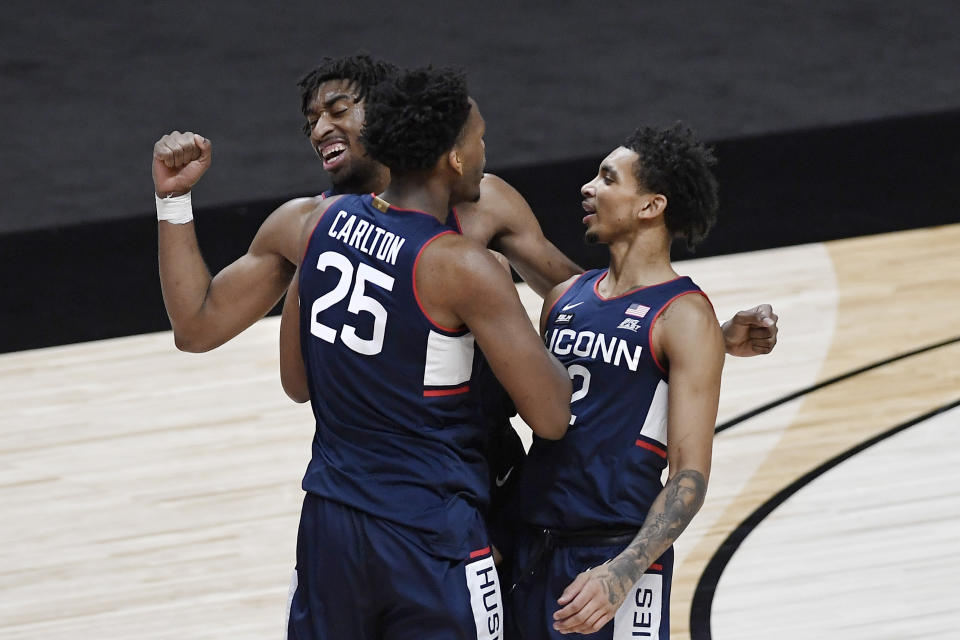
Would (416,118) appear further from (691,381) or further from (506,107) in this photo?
(506,107)

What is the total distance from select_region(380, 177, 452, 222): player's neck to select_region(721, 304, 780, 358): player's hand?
65 cm

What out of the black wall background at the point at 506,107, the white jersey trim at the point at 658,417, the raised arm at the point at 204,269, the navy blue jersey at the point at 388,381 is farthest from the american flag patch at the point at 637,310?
the black wall background at the point at 506,107

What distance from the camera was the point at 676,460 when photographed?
96.8 inches

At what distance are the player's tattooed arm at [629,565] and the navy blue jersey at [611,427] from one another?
145mm

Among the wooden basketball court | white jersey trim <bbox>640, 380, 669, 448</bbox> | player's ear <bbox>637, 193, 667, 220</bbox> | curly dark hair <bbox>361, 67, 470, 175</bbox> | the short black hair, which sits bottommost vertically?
the wooden basketball court

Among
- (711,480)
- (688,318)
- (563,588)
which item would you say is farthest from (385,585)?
(711,480)

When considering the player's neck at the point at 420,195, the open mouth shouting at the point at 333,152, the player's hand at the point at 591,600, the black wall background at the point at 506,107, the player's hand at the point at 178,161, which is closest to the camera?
the player's hand at the point at 591,600

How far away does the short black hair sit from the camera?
281 cm

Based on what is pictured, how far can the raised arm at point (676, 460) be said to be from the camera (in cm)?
230

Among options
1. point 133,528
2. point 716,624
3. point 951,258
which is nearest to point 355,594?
point 716,624

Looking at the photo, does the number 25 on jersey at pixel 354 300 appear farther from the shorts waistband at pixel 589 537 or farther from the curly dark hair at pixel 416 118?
the shorts waistband at pixel 589 537

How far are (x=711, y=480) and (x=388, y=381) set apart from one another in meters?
Result: 2.48

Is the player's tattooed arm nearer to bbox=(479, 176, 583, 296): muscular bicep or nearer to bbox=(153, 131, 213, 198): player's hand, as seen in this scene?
bbox=(479, 176, 583, 296): muscular bicep

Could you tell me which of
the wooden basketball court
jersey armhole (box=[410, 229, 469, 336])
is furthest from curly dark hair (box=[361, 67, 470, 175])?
the wooden basketball court
